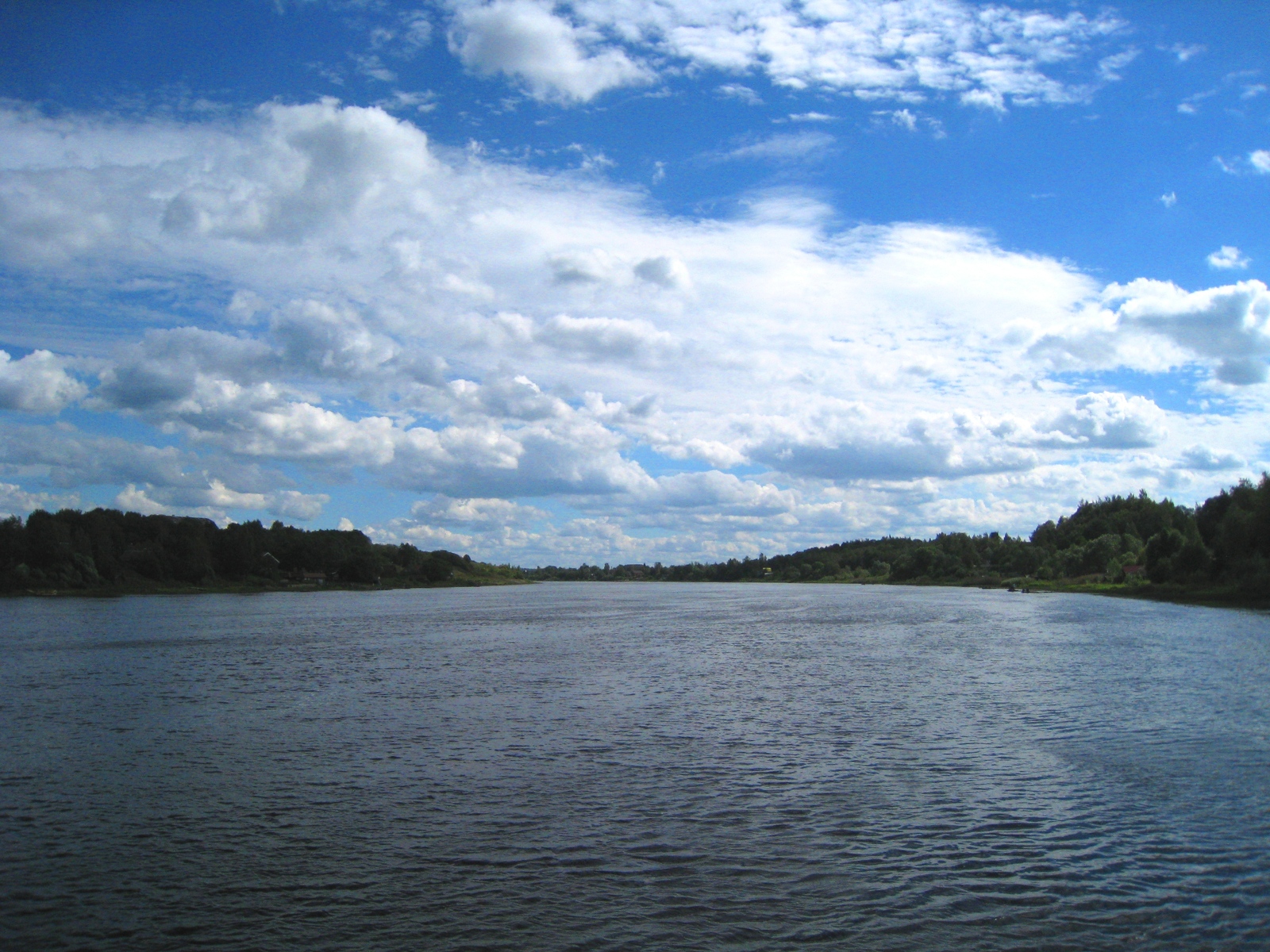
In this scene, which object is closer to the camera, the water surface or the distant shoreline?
the water surface

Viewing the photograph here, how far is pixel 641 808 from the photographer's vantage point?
18453 millimetres

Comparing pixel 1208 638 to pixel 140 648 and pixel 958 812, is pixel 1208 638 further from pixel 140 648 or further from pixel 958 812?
pixel 140 648

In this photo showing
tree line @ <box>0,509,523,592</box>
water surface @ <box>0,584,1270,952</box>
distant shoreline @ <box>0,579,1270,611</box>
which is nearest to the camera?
water surface @ <box>0,584,1270,952</box>

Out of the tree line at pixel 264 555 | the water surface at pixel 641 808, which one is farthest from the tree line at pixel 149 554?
the water surface at pixel 641 808

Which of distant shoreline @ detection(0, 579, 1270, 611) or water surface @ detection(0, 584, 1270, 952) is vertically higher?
water surface @ detection(0, 584, 1270, 952)

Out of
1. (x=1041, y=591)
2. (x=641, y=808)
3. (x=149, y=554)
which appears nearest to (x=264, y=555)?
(x=149, y=554)

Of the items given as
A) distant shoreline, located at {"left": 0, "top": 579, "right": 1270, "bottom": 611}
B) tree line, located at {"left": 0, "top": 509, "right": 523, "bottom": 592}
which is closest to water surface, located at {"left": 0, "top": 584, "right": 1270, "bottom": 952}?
distant shoreline, located at {"left": 0, "top": 579, "right": 1270, "bottom": 611}

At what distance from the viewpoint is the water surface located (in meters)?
12.9

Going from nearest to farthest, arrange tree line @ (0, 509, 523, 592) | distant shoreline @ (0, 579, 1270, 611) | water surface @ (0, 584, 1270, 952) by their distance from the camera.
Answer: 1. water surface @ (0, 584, 1270, 952)
2. distant shoreline @ (0, 579, 1270, 611)
3. tree line @ (0, 509, 523, 592)

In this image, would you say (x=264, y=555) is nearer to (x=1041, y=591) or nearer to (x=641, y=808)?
(x=1041, y=591)

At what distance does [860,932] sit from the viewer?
40.8 ft

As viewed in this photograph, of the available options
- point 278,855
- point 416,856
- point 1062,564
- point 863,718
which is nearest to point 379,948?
point 416,856

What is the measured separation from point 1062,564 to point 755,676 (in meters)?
169

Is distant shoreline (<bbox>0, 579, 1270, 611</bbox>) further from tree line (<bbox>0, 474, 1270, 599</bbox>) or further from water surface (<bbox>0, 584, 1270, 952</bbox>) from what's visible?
water surface (<bbox>0, 584, 1270, 952</bbox>)
